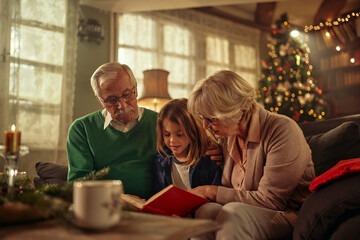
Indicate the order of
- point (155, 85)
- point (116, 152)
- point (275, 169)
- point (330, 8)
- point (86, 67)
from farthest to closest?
point (330, 8), point (86, 67), point (155, 85), point (116, 152), point (275, 169)

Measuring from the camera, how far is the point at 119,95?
5.64 ft

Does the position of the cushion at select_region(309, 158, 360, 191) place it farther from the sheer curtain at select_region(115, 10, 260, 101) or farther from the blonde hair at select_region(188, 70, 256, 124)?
the sheer curtain at select_region(115, 10, 260, 101)

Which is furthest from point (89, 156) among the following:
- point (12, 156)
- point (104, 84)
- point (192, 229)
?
point (192, 229)

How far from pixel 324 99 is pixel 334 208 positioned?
542 centimetres

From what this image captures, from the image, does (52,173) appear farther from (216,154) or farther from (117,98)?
(216,154)

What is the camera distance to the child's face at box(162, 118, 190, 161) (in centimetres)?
151

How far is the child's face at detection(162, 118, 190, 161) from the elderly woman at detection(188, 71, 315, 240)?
15cm

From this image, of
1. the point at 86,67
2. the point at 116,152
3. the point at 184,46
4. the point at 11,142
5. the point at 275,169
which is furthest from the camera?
the point at 184,46

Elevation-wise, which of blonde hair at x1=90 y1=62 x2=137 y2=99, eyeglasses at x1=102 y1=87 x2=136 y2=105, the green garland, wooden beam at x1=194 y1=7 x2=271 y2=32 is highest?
wooden beam at x1=194 y1=7 x2=271 y2=32

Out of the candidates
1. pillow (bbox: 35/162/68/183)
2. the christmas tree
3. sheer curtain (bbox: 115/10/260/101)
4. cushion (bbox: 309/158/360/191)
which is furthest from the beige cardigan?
the christmas tree

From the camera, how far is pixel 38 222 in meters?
0.87

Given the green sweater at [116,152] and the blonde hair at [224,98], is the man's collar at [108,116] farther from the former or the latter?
the blonde hair at [224,98]

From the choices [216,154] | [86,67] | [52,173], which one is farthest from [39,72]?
[216,154]

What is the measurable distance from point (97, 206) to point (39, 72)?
318 cm
